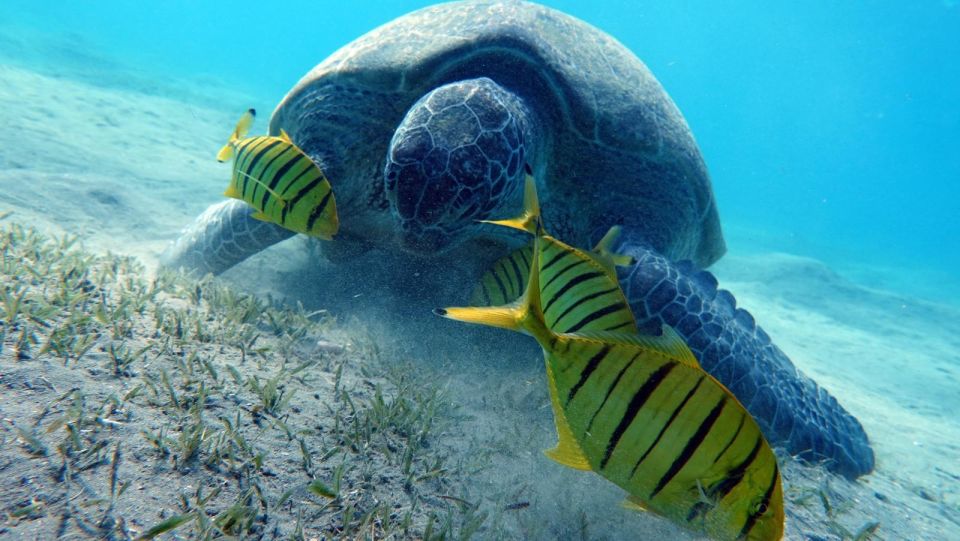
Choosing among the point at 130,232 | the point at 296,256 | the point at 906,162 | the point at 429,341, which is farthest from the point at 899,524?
the point at 906,162

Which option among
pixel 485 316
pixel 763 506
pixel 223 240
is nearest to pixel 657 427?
pixel 763 506

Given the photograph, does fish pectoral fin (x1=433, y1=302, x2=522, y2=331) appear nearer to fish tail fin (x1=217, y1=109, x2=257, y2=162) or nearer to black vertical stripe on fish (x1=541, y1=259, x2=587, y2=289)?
black vertical stripe on fish (x1=541, y1=259, x2=587, y2=289)

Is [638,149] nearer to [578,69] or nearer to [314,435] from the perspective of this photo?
[578,69]

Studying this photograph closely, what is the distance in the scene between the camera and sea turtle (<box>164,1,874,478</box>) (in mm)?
3291

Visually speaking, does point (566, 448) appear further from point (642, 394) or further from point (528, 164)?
point (528, 164)

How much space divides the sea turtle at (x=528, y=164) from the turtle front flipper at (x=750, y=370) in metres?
0.01

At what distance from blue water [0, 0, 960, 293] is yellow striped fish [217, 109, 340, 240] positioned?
1011 inches

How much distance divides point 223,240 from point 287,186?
7.82ft

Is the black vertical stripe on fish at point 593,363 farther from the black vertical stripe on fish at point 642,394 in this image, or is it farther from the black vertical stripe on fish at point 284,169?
the black vertical stripe on fish at point 284,169

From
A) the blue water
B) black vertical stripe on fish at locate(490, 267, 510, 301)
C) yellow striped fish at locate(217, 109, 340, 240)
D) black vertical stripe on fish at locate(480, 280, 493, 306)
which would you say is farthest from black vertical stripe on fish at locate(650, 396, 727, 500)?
the blue water

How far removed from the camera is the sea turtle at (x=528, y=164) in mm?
3291

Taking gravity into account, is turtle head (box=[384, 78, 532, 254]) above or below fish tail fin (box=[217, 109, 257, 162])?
above

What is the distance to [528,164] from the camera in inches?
142

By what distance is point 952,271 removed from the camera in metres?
32.1
